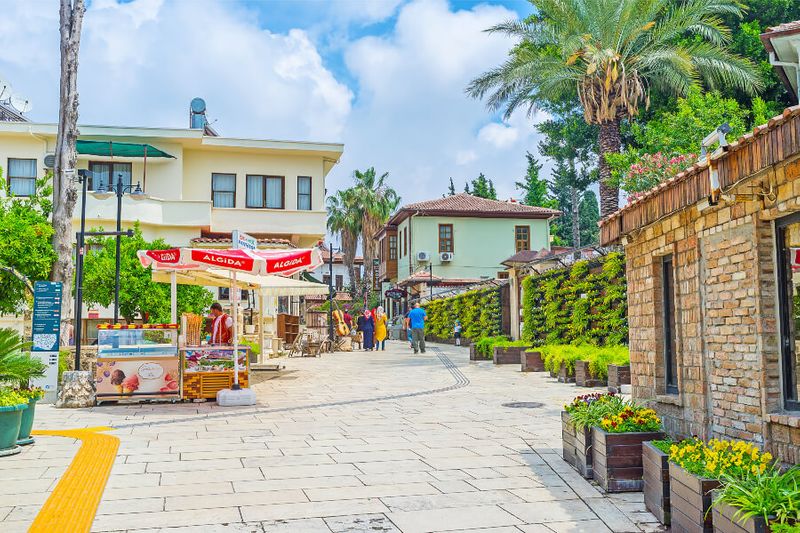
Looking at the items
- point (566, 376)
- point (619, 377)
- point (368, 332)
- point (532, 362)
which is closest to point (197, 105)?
point (368, 332)

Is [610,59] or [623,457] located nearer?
[623,457]

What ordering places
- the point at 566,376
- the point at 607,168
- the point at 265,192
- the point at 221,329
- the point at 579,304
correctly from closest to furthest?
the point at 221,329 → the point at 566,376 → the point at 579,304 → the point at 607,168 → the point at 265,192

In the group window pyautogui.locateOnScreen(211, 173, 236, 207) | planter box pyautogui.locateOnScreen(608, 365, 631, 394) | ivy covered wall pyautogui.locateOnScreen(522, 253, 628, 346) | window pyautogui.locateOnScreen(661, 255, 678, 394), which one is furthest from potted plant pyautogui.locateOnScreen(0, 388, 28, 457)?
window pyautogui.locateOnScreen(211, 173, 236, 207)

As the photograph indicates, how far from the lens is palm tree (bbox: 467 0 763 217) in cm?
2061

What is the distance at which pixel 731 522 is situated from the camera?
377 centimetres

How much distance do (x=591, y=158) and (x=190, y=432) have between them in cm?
3032

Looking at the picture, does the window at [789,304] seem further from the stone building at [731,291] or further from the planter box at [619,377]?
the planter box at [619,377]

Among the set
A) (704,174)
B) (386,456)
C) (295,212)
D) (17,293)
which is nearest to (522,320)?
(295,212)

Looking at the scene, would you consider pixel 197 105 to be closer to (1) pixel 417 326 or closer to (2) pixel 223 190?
(2) pixel 223 190

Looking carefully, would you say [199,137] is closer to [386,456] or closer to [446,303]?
[446,303]

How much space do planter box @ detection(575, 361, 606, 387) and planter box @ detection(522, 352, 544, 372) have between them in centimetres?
335

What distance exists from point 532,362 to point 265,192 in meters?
15.0

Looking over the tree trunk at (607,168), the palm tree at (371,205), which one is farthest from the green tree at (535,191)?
the tree trunk at (607,168)

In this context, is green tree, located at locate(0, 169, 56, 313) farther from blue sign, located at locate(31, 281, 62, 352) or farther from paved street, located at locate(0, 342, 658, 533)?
paved street, located at locate(0, 342, 658, 533)
